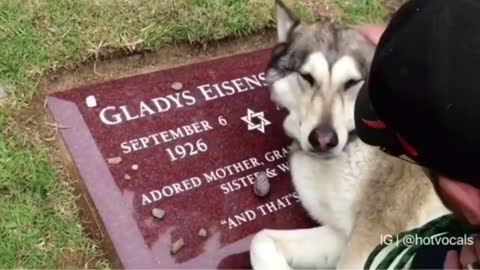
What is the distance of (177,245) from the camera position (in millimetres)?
3164

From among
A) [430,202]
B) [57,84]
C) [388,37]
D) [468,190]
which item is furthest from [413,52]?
[57,84]

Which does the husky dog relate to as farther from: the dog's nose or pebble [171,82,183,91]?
pebble [171,82,183,91]

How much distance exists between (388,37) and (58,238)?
2.03 m

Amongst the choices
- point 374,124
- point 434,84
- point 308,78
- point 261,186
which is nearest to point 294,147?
point 261,186

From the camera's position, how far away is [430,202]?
119 inches

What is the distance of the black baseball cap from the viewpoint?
4.13ft

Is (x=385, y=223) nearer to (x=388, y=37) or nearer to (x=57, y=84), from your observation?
(x=57, y=84)

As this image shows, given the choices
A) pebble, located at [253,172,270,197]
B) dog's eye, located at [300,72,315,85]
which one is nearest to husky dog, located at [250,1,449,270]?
dog's eye, located at [300,72,315,85]

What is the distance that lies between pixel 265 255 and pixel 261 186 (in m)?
0.38

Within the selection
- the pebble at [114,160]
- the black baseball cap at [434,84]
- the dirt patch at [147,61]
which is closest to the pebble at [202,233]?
the pebble at [114,160]

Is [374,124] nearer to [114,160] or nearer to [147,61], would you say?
[114,160]

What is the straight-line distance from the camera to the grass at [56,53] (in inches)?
123

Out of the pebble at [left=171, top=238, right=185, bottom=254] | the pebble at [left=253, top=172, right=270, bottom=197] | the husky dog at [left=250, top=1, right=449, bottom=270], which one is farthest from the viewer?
the pebble at [left=253, top=172, right=270, bottom=197]

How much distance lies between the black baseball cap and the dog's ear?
212cm
